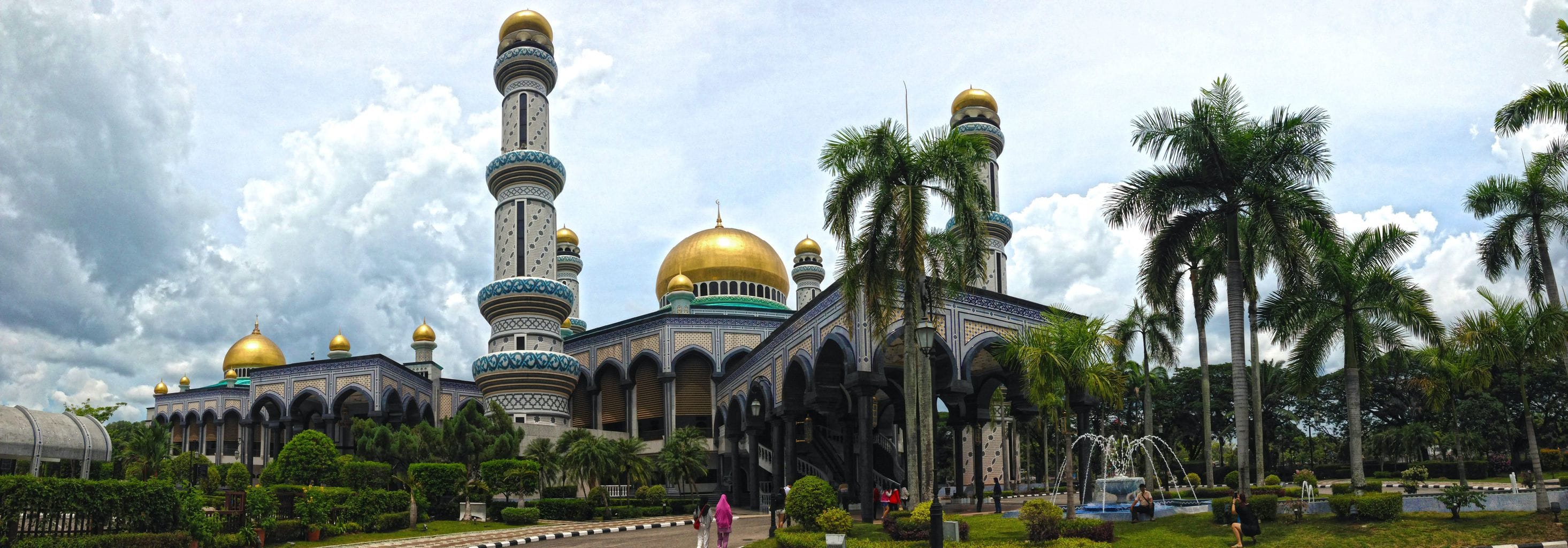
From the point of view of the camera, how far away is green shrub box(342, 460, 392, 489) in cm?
2756

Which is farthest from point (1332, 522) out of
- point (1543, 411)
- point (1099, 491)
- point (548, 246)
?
point (1543, 411)

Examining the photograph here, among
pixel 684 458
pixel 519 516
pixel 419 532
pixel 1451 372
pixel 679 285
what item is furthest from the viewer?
pixel 679 285

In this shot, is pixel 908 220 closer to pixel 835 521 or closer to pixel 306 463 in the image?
pixel 835 521

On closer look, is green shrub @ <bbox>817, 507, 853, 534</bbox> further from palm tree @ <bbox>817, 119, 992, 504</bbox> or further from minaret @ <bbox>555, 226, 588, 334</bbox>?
minaret @ <bbox>555, 226, 588, 334</bbox>

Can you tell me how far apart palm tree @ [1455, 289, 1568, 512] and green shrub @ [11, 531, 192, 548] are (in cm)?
2392

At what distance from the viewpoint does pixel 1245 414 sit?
21.4 m

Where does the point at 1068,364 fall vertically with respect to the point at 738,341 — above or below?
below

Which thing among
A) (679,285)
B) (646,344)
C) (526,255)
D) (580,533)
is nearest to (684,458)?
(646,344)

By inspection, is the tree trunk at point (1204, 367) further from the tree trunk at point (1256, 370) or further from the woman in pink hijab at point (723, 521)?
the woman in pink hijab at point (723, 521)

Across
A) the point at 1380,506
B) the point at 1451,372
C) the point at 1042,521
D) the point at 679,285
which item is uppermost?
the point at 679,285

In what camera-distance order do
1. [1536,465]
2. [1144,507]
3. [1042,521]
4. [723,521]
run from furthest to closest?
[1144,507]
[1536,465]
[723,521]
[1042,521]

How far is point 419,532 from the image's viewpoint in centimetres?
2658

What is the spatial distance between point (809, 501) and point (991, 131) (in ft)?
99.2

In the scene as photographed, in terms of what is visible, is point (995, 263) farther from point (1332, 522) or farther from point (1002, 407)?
point (1332, 522)
